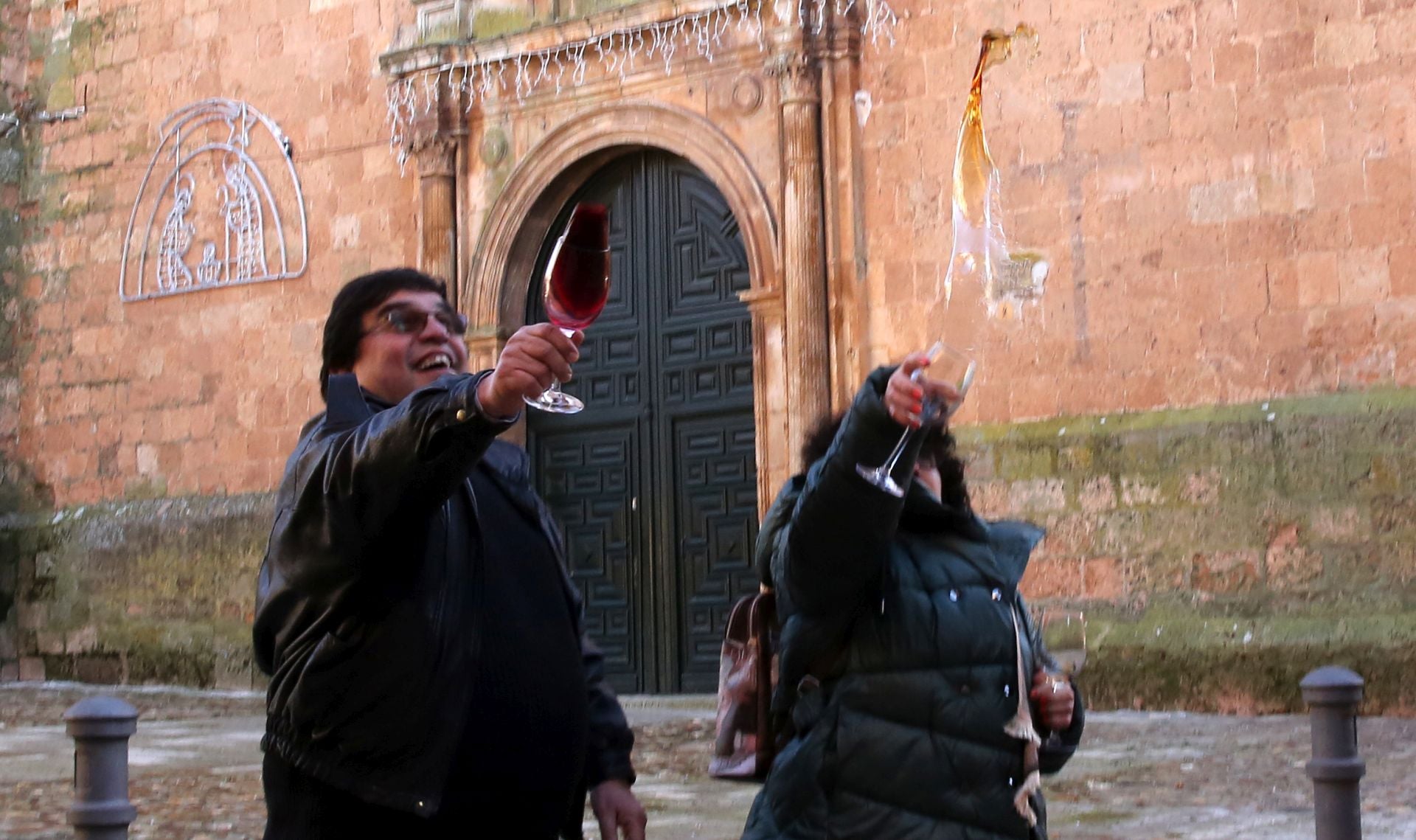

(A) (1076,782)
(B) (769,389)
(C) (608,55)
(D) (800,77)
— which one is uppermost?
(C) (608,55)

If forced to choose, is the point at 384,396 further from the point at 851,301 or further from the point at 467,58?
the point at 467,58

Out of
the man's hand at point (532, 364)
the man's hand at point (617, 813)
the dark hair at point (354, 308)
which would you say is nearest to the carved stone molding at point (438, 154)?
the dark hair at point (354, 308)

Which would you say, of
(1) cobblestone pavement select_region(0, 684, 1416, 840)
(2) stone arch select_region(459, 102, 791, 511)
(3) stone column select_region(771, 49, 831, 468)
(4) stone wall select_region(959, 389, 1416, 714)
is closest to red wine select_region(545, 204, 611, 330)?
(1) cobblestone pavement select_region(0, 684, 1416, 840)

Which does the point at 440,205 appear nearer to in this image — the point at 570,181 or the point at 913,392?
the point at 570,181

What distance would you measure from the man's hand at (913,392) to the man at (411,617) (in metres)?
0.44

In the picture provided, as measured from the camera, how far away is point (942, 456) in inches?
117

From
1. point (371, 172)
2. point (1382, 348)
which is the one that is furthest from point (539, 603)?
point (371, 172)

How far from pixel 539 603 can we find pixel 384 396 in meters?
0.38

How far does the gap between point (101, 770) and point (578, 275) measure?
2.01m

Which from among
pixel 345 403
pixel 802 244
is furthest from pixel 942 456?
pixel 802 244

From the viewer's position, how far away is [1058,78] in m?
9.90

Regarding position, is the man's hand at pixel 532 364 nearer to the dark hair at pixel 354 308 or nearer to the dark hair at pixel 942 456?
the dark hair at pixel 354 308

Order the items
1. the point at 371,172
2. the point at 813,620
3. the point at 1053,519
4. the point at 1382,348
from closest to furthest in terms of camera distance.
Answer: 1. the point at 813,620
2. the point at 1382,348
3. the point at 1053,519
4. the point at 371,172

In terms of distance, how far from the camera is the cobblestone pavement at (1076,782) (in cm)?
581
